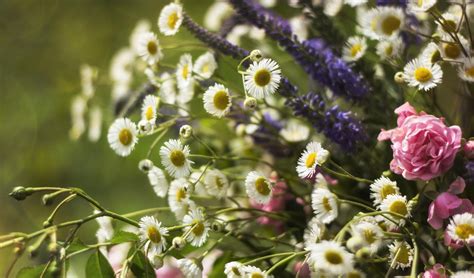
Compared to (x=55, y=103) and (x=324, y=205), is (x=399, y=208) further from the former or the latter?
(x=55, y=103)

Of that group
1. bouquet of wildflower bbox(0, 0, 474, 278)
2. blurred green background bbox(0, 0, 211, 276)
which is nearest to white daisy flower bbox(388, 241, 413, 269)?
bouquet of wildflower bbox(0, 0, 474, 278)

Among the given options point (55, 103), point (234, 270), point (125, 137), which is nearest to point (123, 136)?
point (125, 137)

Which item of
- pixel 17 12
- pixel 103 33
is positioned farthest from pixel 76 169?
pixel 17 12

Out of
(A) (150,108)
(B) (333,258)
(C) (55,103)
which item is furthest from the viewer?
(C) (55,103)

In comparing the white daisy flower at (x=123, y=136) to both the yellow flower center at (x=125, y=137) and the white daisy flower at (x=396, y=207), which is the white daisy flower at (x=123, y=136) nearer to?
the yellow flower center at (x=125, y=137)

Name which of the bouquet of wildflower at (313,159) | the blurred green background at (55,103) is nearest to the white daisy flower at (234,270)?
the bouquet of wildflower at (313,159)

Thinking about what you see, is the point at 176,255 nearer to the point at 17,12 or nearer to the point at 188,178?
the point at 188,178

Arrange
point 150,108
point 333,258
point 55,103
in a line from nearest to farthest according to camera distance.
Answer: point 333,258, point 150,108, point 55,103
